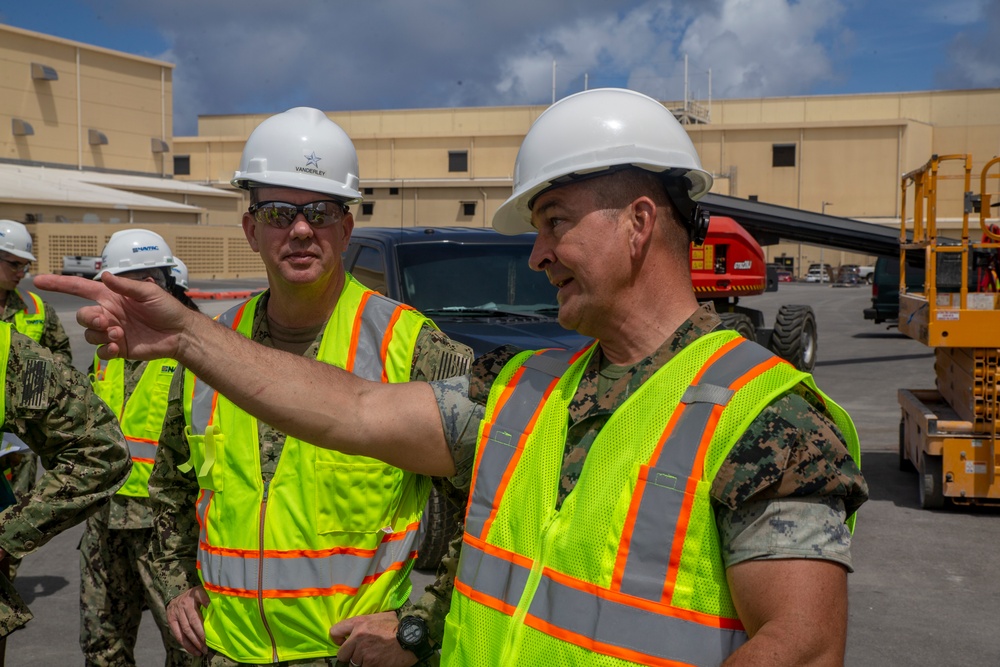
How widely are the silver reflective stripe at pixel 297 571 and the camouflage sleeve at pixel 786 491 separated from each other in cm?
133

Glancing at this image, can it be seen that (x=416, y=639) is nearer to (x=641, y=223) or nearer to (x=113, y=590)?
(x=641, y=223)

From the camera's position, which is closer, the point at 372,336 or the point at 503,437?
the point at 503,437

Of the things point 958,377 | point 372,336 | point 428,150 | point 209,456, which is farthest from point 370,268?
point 428,150

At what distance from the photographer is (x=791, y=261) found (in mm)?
62844

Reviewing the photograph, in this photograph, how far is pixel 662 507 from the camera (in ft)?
5.23

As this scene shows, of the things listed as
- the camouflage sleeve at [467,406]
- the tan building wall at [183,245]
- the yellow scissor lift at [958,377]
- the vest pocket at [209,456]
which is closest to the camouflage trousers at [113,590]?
the vest pocket at [209,456]

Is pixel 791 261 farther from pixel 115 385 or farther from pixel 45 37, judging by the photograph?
pixel 115 385

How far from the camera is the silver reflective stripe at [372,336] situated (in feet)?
9.37

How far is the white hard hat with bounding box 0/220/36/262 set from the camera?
689 centimetres

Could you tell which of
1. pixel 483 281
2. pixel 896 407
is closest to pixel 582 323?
pixel 483 281

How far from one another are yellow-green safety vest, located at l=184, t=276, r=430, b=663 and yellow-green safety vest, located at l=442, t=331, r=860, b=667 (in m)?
0.80

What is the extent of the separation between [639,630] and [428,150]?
61258 mm

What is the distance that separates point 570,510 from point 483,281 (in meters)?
5.57

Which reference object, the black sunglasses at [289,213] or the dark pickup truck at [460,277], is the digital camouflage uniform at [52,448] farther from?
the dark pickup truck at [460,277]
